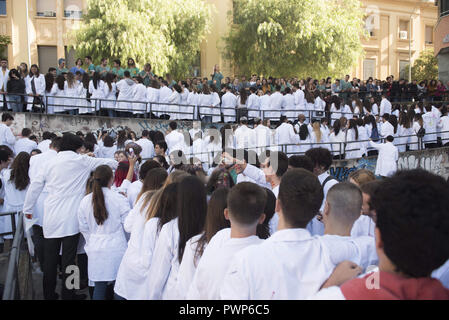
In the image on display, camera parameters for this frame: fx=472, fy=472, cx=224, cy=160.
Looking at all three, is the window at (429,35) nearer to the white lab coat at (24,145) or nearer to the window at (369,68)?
the window at (369,68)

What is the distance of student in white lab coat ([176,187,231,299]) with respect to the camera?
11.7ft

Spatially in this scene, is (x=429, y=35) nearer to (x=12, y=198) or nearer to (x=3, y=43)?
(x=3, y=43)

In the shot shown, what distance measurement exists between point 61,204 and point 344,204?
378 centimetres

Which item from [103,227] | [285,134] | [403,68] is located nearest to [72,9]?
[285,134]

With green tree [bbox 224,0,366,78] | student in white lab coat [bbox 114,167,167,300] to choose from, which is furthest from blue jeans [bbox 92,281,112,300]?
green tree [bbox 224,0,366,78]

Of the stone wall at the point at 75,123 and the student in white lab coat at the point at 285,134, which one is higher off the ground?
the stone wall at the point at 75,123

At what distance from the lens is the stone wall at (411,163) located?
1429cm

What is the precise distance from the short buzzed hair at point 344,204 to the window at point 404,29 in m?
44.3

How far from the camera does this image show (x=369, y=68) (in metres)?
42.4

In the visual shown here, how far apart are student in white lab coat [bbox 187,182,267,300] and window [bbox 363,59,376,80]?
41659 millimetres

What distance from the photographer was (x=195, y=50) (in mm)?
31312

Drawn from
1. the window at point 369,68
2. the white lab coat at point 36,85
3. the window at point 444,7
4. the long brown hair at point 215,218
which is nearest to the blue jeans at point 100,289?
the long brown hair at point 215,218
